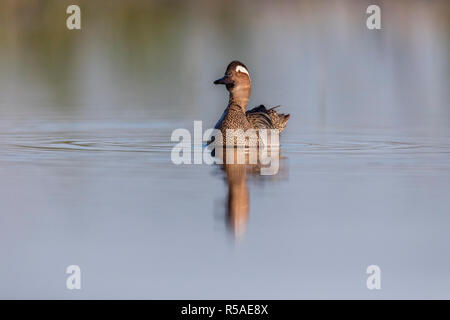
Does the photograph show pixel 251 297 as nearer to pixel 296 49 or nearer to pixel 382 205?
pixel 382 205

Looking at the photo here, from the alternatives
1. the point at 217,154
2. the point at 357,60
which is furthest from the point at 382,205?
the point at 357,60

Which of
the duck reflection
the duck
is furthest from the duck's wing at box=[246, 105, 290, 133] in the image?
the duck reflection

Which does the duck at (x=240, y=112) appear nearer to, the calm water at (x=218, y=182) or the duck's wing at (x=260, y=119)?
the duck's wing at (x=260, y=119)

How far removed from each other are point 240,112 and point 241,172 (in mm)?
3296

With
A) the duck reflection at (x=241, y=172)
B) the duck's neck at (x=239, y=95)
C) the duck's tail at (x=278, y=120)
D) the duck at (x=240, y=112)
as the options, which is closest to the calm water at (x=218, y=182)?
the duck reflection at (x=241, y=172)

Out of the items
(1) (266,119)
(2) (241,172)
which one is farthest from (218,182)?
(1) (266,119)

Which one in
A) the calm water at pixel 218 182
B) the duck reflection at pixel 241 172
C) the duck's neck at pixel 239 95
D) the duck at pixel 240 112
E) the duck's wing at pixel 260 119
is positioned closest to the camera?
the calm water at pixel 218 182

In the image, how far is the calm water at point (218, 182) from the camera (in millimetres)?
7590

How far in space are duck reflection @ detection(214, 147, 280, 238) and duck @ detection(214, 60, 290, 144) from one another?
1.70ft

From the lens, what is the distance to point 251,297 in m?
7.09

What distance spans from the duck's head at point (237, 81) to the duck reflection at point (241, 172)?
52.4 inches

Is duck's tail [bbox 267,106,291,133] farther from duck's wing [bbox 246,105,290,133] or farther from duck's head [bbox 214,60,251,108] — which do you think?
duck's head [bbox 214,60,251,108]

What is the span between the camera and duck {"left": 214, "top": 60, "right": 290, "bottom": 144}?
47.7 ft

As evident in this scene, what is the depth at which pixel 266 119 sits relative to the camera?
15.0m
